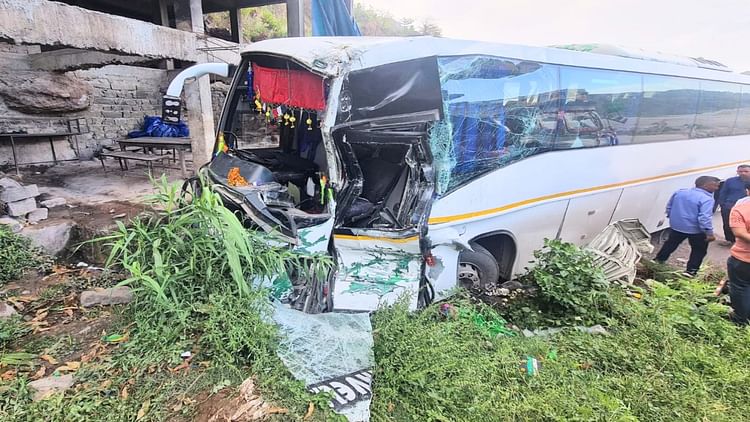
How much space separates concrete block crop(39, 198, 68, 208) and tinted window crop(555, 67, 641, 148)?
23.0ft

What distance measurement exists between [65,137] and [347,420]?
10206 millimetres

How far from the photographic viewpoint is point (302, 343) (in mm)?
2609

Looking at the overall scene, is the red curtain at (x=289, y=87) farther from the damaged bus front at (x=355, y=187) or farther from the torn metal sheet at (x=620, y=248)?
the torn metal sheet at (x=620, y=248)

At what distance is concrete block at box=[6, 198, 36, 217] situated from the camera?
187 inches

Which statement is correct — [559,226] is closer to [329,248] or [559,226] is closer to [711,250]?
[329,248]

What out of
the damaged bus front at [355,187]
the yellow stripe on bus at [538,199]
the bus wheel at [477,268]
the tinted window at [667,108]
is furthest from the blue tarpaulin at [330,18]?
the bus wheel at [477,268]

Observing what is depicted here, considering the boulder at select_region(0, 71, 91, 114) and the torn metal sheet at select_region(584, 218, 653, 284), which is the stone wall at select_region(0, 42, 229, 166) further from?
the torn metal sheet at select_region(584, 218, 653, 284)

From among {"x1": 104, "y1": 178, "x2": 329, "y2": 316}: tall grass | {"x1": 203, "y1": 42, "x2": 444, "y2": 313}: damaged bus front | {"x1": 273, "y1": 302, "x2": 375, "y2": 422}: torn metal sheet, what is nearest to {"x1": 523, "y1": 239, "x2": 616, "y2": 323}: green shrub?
{"x1": 203, "y1": 42, "x2": 444, "y2": 313}: damaged bus front

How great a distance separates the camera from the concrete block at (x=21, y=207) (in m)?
4.76

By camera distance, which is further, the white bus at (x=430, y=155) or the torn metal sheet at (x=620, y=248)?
the torn metal sheet at (x=620, y=248)

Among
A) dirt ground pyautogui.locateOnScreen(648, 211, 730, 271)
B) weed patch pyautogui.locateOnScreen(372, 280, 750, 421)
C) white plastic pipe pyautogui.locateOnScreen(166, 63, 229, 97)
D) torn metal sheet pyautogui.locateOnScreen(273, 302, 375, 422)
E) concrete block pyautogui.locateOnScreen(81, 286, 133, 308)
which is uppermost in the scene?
white plastic pipe pyautogui.locateOnScreen(166, 63, 229, 97)

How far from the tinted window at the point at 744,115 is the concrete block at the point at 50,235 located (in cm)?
1110

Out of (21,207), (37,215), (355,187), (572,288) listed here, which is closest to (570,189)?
(572,288)

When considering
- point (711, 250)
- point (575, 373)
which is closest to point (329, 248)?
point (575, 373)
